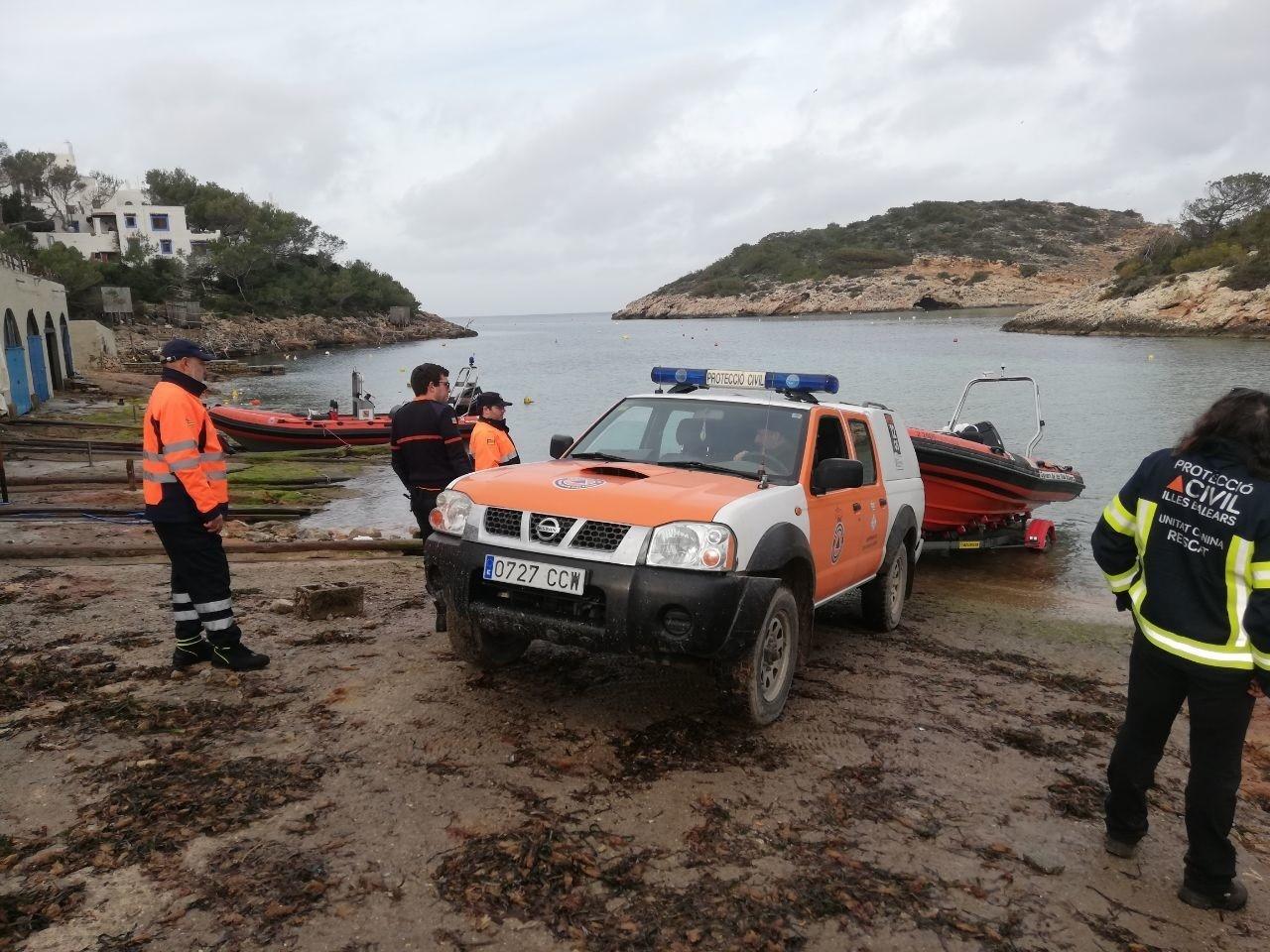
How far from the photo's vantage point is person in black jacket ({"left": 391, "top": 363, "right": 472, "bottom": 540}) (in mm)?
6492

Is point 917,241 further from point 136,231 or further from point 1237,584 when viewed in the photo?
point 1237,584

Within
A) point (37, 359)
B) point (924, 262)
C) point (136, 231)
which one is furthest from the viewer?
point (924, 262)

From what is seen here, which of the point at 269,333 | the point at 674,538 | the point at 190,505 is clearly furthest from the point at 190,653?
the point at 269,333

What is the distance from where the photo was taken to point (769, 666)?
489 centimetres

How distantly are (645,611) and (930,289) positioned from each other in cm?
12973

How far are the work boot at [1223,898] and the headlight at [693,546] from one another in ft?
7.55

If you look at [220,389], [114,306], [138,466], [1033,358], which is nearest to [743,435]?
[138,466]

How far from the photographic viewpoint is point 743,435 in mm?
5762

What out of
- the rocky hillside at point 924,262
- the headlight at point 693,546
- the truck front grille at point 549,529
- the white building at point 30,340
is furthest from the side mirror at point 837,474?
the rocky hillside at point 924,262

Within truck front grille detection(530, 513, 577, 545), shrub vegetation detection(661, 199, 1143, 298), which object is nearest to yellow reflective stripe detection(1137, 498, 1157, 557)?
truck front grille detection(530, 513, 577, 545)

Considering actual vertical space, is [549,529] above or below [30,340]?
below

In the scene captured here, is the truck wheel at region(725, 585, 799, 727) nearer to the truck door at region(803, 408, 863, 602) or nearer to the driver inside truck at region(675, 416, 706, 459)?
the truck door at region(803, 408, 863, 602)

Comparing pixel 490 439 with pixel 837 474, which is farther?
pixel 490 439

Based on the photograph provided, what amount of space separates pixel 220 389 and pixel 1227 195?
81523mm
